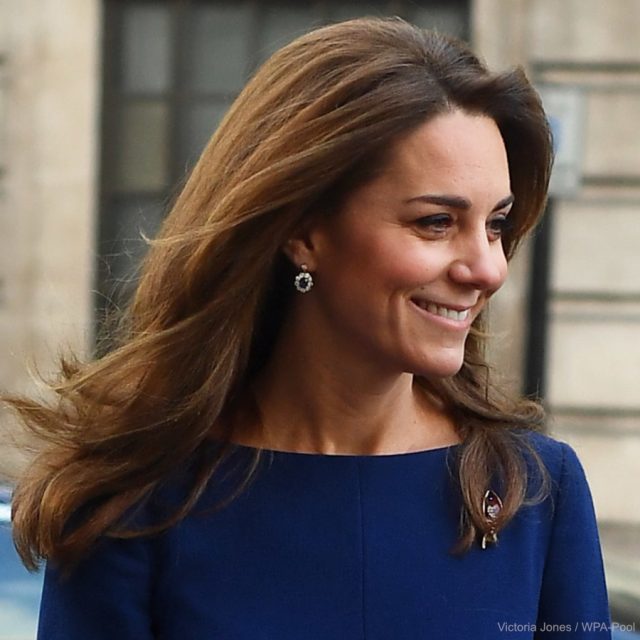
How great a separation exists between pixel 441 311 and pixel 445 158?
0.20m

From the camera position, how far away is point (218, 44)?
31.2 ft

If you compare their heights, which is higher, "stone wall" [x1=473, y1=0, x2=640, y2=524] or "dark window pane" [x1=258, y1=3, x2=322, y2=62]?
"dark window pane" [x1=258, y1=3, x2=322, y2=62]

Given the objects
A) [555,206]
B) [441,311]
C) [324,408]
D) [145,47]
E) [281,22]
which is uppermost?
[281,22]

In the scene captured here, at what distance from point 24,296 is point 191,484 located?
23.8ft

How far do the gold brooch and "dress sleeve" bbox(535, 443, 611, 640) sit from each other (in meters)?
0.09

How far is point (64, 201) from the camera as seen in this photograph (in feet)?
30.4

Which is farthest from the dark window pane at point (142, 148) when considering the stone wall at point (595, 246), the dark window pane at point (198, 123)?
the stone wall at point (595, 246)

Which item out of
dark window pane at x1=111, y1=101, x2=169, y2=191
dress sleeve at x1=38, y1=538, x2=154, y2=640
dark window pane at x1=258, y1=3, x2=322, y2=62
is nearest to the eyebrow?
dress sleeve at x1=38, y1=538, x2=154, y2=640

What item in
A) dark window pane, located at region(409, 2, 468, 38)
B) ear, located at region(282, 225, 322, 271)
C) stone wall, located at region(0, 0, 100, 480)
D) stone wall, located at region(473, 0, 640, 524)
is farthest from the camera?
dark window pane, located at region(409, 2, 468, 38)

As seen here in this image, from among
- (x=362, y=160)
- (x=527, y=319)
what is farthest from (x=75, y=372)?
(x=527, y=319)

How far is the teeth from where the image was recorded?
207 cm

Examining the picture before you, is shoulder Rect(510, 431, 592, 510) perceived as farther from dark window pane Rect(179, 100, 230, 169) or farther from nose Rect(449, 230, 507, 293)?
dark window pane Rect(179, 100, 230, 169)

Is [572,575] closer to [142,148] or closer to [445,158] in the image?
[445,158]

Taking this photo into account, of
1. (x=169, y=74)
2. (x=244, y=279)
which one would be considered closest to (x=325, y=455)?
(x=244, y=279)
